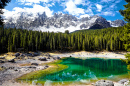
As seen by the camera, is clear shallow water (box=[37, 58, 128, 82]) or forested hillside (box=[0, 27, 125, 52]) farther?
forested hillside (box=[0, 27, 125, 52])

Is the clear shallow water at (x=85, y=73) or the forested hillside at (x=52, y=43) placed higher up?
the forested hillside at (x=52, y=43)

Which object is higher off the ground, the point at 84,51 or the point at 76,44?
the point at 76,44

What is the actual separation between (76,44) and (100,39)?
24.1 meters

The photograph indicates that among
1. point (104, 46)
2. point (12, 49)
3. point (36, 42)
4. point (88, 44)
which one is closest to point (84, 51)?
Answer: point (88, 44)

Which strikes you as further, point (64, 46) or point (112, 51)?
point (64, 46)

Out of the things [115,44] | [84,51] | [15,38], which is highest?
[15,38]

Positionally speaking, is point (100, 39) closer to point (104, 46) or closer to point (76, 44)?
point (104, 46)

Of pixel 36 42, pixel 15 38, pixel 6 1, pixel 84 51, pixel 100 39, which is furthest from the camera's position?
pixel 100 39

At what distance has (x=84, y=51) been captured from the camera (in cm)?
8006

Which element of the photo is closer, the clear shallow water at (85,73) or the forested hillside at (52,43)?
the clear shallow water at (85,73)

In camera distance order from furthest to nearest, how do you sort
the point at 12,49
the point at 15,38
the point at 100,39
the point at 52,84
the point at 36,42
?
the point at 100,39 → the point at 36,42 → the point at 15,38 → the point at 12,49 → the point at 52,84

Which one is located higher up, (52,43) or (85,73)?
(52,43)

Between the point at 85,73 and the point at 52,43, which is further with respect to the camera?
the point at 52,43

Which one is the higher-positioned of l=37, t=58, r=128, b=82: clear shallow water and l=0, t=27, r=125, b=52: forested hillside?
l=0, t=27, r=125, b=52: forested hillside
